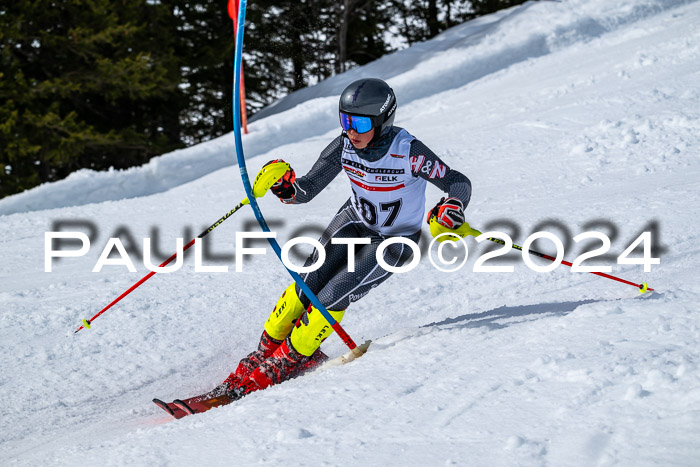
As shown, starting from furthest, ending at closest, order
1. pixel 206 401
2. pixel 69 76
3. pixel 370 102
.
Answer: pixel 69 76 < pixel 206 401 < pixel 370 102

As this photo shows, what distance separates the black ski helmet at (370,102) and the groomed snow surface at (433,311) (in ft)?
4.12

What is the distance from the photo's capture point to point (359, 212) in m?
3.92

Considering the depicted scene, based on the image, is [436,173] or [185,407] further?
[436,173]

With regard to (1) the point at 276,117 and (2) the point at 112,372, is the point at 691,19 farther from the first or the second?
(2) the point at 112,372

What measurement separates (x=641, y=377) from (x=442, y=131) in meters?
7.07

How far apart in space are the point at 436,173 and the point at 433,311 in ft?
5.15

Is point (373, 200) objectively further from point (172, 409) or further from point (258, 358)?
point (172, 409)

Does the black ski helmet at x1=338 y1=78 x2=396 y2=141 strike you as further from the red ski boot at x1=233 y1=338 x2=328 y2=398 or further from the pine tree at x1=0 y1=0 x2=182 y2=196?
the pine tree at x1=0 y1=0 x2=182 y2=196

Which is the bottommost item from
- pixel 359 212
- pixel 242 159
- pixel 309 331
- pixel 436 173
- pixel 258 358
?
pixel 258 358

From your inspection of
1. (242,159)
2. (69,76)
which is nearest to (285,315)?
(242,159)

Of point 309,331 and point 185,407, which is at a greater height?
point 309,331

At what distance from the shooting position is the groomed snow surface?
233cm

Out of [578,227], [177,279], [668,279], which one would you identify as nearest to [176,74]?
[177,279]

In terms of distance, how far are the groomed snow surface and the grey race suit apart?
17.3 inches
